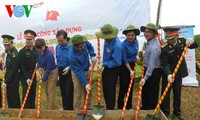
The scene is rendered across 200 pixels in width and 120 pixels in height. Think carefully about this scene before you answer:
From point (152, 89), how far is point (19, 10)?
16.6 ft

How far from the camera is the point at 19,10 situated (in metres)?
9.16

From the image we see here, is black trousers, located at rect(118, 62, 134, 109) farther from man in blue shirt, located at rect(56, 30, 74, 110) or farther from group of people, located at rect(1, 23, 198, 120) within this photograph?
man in blue shirt, located at rect(56, 30, 74, 110)

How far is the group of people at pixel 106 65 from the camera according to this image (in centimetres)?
Answer: 556

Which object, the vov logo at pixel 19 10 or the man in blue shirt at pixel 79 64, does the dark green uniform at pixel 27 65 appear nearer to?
the man in blue shirt at pixel 79 64

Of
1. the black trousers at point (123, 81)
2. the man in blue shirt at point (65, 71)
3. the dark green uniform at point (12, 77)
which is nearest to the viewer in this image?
the black trousers at point (123, 81)

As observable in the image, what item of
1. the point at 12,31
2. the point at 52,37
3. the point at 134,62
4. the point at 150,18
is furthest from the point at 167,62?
the point at 12,31

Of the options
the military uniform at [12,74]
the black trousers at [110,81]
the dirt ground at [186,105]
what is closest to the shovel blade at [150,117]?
the dirt ground at [186,105]

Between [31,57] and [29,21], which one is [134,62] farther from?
[29,21]

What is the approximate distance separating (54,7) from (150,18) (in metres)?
2.74

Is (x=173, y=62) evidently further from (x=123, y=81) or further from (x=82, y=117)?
(x=82, y=117)

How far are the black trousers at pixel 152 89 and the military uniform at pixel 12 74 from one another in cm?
257

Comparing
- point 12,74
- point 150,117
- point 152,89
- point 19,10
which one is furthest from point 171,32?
point 19,10

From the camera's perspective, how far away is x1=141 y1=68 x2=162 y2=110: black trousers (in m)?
5.73

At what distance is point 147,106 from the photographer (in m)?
6.02
